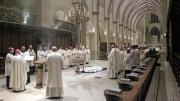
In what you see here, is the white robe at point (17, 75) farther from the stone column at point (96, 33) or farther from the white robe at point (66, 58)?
the stone column at point (96, 33)

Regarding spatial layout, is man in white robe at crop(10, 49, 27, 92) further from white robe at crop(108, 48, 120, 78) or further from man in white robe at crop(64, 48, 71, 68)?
man in white robe at crop(64, 48, 71, 68)

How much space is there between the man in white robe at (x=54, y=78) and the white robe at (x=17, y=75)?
1.54 m

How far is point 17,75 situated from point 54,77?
1870 millimetres

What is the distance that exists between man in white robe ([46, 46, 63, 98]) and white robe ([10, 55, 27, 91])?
1544 mm

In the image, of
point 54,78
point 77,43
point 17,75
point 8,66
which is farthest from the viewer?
point 77,43

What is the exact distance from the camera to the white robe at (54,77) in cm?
580

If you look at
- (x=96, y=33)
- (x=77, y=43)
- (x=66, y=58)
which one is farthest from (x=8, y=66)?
(x=96, y=33)

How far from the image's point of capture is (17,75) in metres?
6.82

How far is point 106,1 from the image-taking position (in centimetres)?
2533

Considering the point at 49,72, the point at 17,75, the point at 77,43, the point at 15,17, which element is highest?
the point at 15,17

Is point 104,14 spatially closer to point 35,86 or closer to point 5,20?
point 5,20

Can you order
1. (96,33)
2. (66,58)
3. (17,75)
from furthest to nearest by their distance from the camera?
(96,33) → (66,58) → (17,75)

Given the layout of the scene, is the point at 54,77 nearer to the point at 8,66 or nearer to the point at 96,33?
the point at 8,66

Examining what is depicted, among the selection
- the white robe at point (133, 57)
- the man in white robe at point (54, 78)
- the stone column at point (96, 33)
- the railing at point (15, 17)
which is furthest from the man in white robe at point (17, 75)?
the stone column at point (96, 33)
